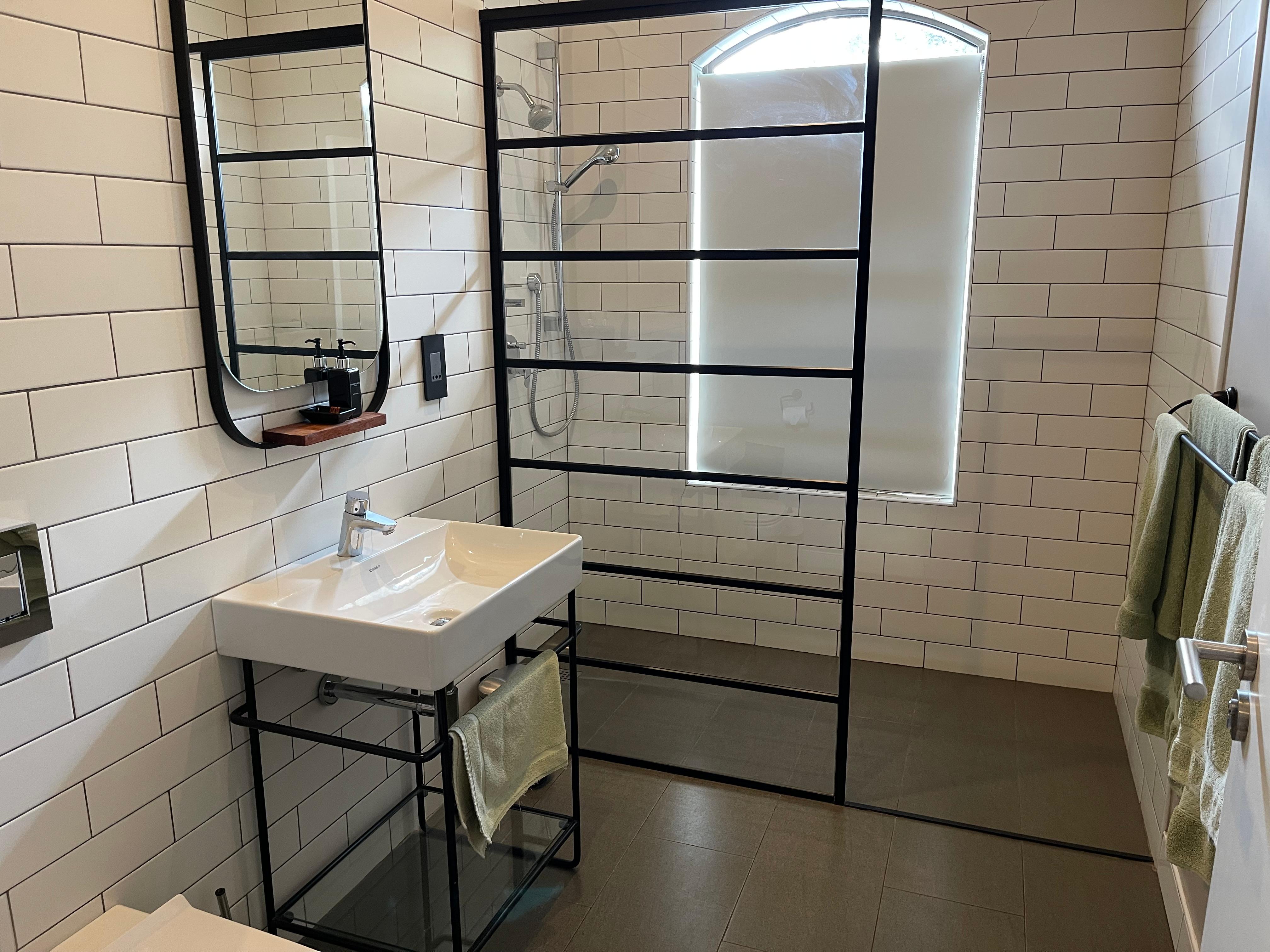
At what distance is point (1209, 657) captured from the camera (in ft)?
3.70

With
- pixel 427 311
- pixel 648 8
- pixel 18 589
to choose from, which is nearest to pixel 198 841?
pixel 18 589

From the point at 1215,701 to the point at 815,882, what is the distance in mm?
1362

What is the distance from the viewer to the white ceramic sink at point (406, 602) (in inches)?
69.4

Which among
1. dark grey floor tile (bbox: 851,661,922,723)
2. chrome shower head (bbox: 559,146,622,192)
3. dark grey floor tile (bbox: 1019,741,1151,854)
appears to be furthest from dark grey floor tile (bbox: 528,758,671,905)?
chrome shower head (bbox: 559,146,622,192)

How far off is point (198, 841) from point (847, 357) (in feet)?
6.50

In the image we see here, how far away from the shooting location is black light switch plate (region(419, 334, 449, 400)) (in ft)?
8.26

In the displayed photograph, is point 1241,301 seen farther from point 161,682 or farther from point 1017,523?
point 161,682

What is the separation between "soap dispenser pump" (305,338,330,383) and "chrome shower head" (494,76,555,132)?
1.06 m

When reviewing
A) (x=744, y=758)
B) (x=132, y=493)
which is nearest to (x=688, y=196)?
(x=132, y=493)

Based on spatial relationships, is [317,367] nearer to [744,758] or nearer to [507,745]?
[507,745]

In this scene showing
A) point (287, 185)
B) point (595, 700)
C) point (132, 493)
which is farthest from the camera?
point (595, 700)

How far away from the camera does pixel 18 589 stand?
1463 mm

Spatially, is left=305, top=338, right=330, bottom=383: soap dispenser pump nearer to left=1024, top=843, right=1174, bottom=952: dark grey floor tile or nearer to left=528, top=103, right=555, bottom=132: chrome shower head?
left=528, top=103, right=555, bottom=132: chrome shower head

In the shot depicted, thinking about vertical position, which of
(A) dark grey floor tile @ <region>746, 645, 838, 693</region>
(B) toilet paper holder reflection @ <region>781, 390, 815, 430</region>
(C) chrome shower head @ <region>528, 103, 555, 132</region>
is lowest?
(A) dark grey floor tile @ <region>746, 645, 838, 693</region>
